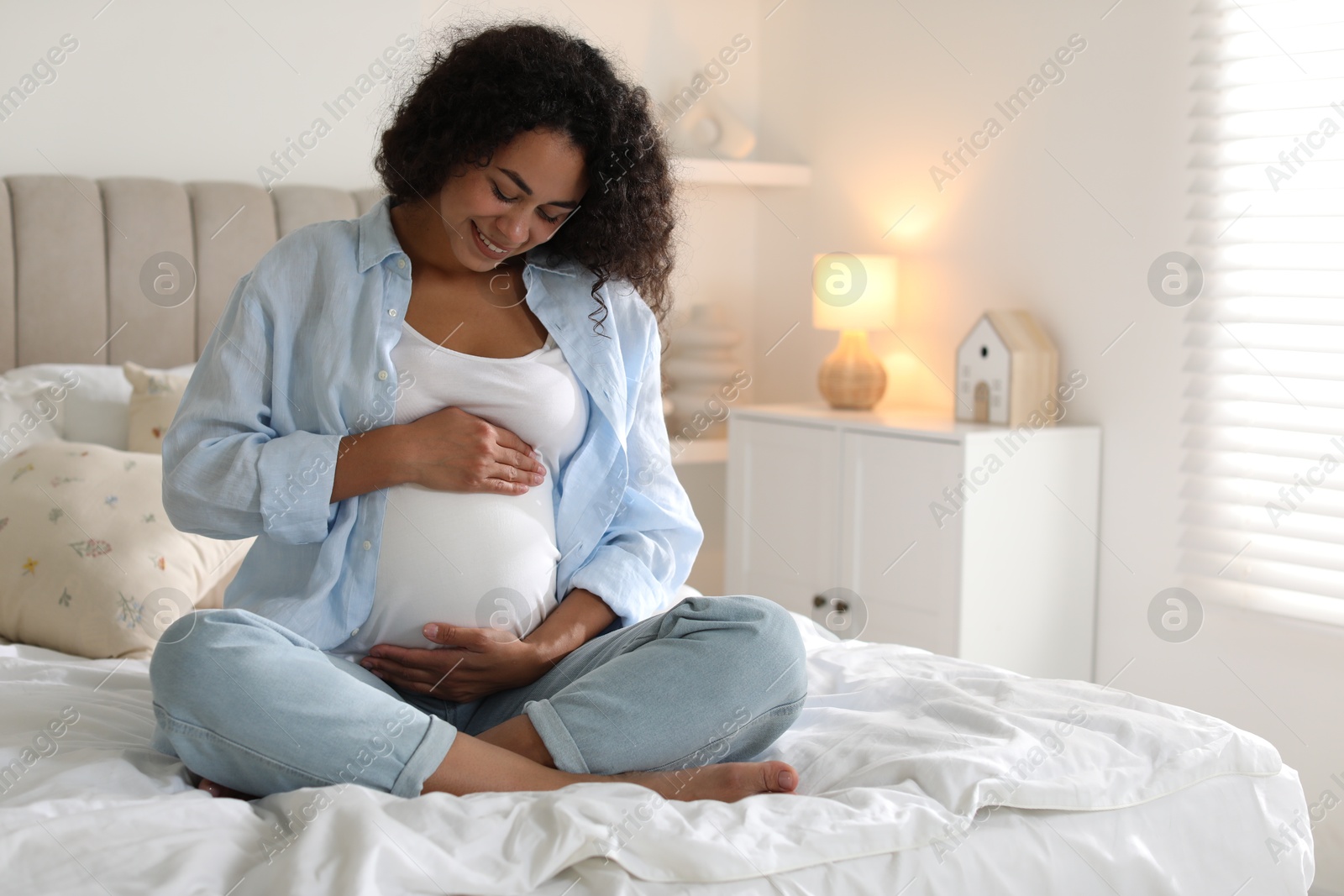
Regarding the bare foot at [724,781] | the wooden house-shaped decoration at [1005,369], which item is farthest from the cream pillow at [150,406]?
the wooden house-shaped decoration at [1005,369]

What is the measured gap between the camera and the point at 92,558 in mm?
1697

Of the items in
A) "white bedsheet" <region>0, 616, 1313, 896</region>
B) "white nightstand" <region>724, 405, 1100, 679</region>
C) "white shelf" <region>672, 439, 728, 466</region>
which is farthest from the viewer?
"white shelf" <region>672, 439, 728, 466</region>

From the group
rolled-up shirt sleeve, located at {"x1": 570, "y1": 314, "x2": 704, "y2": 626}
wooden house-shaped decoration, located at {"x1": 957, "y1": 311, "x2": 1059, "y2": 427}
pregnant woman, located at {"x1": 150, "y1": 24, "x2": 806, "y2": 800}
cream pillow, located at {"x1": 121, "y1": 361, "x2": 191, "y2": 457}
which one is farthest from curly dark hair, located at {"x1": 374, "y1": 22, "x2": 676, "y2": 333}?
wooden house-shaped decoration, located at {"x1": 957, "y1": 311, "x2": 1059, "y2": 427}

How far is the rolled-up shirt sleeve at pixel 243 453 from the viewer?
124 centimetres

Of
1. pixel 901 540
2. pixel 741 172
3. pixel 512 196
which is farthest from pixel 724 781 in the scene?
pixel 741 172

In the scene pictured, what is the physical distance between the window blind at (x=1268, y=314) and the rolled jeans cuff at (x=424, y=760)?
1.76m

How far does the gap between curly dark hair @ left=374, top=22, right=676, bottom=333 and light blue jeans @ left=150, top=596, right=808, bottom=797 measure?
45cm

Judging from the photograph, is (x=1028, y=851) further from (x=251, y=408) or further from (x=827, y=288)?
(x=827, y=288)

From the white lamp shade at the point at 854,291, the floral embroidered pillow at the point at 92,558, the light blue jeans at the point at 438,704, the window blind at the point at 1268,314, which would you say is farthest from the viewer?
the white lamp shade at the point at 854,291

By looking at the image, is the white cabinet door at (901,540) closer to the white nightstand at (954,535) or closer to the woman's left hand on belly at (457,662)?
the white nightstand at (954,535)

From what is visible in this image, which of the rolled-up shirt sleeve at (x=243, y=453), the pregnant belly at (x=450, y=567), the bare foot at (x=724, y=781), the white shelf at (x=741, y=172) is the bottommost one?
the bare foot at (x=724, y=781)

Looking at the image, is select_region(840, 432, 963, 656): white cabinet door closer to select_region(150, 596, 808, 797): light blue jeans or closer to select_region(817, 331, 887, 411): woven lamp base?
select_region(817, 331, 887, 411): woven lamp base

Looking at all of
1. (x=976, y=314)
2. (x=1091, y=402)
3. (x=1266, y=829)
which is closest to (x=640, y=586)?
(x=1266, y=829)

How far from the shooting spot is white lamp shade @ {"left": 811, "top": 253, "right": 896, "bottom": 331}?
2.95 meters
